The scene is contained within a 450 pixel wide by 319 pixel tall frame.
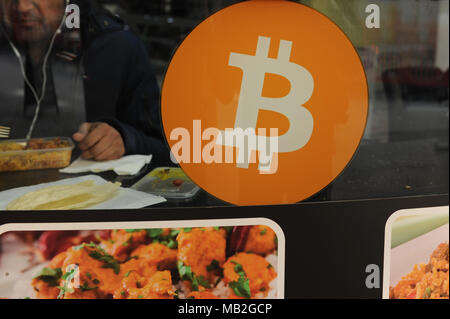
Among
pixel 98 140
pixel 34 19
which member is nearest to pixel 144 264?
pixel 98 140

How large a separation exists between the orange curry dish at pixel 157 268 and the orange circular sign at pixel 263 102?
8.8 inches

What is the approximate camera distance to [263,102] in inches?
72.1

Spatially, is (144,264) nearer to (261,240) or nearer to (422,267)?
(261,240)

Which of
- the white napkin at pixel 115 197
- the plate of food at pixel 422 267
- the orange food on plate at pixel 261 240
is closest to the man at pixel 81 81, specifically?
the white napkin at pixel 115 197

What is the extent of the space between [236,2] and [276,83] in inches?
14.0

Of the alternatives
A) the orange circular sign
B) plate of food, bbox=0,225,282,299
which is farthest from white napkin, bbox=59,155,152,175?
plate of food, bbox=0,225,282,299

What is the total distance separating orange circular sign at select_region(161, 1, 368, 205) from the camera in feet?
5.87

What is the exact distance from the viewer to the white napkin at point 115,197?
70.1 inches

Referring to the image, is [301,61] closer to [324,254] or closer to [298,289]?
[324,254]

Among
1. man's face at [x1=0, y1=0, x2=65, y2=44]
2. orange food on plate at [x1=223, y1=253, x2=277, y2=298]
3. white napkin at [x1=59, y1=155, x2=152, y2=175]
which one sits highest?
man's face at [x1=0, y1=0, x2=65, y2=44]

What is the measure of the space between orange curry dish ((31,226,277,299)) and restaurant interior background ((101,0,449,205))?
202mm

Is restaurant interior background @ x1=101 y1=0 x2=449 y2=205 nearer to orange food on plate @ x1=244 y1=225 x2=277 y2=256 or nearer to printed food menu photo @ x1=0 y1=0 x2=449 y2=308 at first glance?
printed food menu photo @ x1=0 y1=0 x2=449 y2=308

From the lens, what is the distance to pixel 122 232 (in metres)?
1.80
